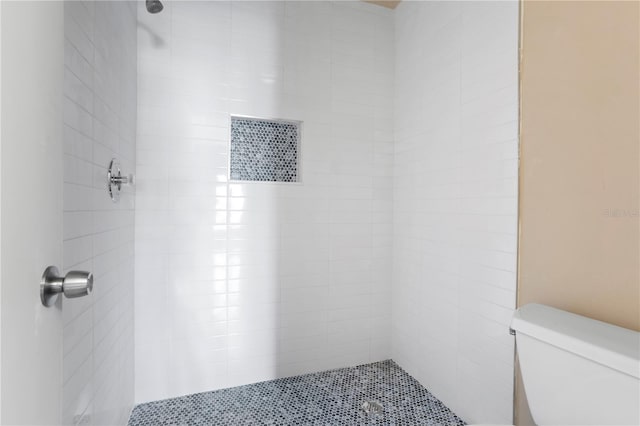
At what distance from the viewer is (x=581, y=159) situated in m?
1.18

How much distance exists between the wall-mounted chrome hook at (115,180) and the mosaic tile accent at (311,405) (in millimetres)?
1130

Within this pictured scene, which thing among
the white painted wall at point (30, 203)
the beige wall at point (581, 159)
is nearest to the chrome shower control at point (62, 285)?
the white painted wall at point (30, 203)

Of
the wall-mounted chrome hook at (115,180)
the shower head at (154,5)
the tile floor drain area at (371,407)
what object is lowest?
the tile floor drain area at (371,407)

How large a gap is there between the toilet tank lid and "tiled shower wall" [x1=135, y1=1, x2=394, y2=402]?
4.14 feet

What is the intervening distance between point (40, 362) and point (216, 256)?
154cm

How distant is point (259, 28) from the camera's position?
206 cm

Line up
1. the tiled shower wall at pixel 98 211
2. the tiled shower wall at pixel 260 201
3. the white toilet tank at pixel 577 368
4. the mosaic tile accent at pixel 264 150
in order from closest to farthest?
the white toilet tank at pixel 577 368, the tiled shower wall at pixel 98 211, the tiled shower wall at pixel 260 201, the mosaic tile accent at pixel 264 150

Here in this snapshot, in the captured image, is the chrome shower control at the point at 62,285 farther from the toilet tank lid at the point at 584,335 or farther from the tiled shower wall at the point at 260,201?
the tiled shower wall at the point at 260,201

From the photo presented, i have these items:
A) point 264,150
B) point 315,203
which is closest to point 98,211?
point 264,150

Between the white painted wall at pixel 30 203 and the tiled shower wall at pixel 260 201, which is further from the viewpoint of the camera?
the tiled shower wall at pixel 260 201

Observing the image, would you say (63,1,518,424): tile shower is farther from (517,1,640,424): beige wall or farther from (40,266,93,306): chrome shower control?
(40,266,93,306): chrome shower control

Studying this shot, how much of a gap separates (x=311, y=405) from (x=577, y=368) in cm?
131

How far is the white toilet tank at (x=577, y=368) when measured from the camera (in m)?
0.82

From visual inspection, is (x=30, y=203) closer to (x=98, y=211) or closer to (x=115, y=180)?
(x=98, y=211)
